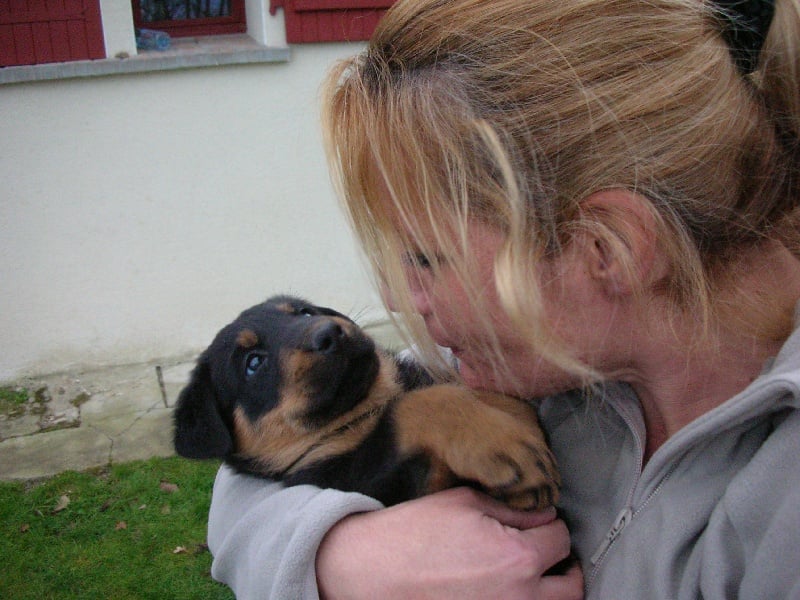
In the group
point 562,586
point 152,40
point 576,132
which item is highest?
point 152,40

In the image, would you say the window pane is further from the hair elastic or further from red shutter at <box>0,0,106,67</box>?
the hair elastic

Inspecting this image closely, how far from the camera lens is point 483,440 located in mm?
1725

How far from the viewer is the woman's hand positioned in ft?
4.93

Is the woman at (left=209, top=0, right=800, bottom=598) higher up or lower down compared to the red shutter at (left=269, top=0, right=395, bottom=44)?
lower down

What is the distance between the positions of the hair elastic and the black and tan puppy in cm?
85

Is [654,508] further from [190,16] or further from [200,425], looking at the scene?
[190,16]

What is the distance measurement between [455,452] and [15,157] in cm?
391

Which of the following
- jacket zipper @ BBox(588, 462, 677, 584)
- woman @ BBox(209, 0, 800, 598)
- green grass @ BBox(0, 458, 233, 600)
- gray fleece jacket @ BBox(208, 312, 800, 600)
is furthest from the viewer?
green grass @ BBox(0, 458, 233, 600)

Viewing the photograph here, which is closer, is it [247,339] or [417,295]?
[417,295]

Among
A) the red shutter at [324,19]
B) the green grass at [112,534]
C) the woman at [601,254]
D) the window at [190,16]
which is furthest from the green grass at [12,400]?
the woman at [601,254]

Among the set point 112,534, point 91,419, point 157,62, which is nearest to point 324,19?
point 157,62

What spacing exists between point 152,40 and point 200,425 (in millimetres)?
3495

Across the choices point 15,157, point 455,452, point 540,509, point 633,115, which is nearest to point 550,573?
point 540,509

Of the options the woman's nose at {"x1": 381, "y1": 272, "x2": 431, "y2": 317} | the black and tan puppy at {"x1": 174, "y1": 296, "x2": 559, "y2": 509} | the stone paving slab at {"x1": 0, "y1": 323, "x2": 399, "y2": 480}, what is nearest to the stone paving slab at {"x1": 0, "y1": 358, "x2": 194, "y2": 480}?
the stone paving slab at {"x1": 0, "y1": 323, "x2": 399, "y2": 480}
